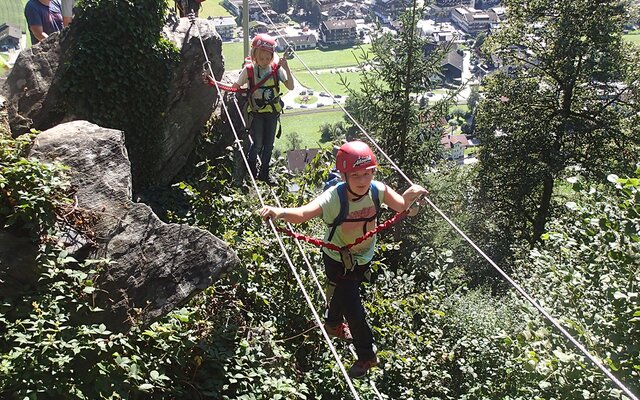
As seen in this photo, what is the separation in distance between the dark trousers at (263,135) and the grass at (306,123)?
5075 centimetres

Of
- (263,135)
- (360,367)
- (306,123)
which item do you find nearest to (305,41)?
(306,123)

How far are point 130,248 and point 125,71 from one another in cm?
468

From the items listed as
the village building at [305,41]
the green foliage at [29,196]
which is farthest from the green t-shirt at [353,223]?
the village building at [305,41]

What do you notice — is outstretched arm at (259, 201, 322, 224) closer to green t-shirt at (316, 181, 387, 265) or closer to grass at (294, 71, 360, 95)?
green t-shirt at (316, 181, 387, 265)

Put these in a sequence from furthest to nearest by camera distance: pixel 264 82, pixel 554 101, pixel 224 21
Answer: pixel 224 21, pixel 554 101, pixel 264 82

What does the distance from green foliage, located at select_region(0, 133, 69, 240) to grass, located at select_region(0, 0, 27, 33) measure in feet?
200

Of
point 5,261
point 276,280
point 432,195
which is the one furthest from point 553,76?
point 5,261

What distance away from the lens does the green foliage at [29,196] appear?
5219 millimetres

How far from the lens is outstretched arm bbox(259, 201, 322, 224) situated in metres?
4.85

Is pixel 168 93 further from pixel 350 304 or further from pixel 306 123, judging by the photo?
pixel 306 123

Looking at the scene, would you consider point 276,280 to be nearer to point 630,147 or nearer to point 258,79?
point 258,79

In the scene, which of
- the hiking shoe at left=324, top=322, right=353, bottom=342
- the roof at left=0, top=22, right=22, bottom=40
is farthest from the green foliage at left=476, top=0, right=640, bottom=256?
the roof at left=0, top=22, right=22, bottom=40

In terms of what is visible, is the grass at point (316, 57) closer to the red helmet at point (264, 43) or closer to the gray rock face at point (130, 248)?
the red helmet at point (264, 43)

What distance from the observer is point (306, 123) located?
2704 inches
